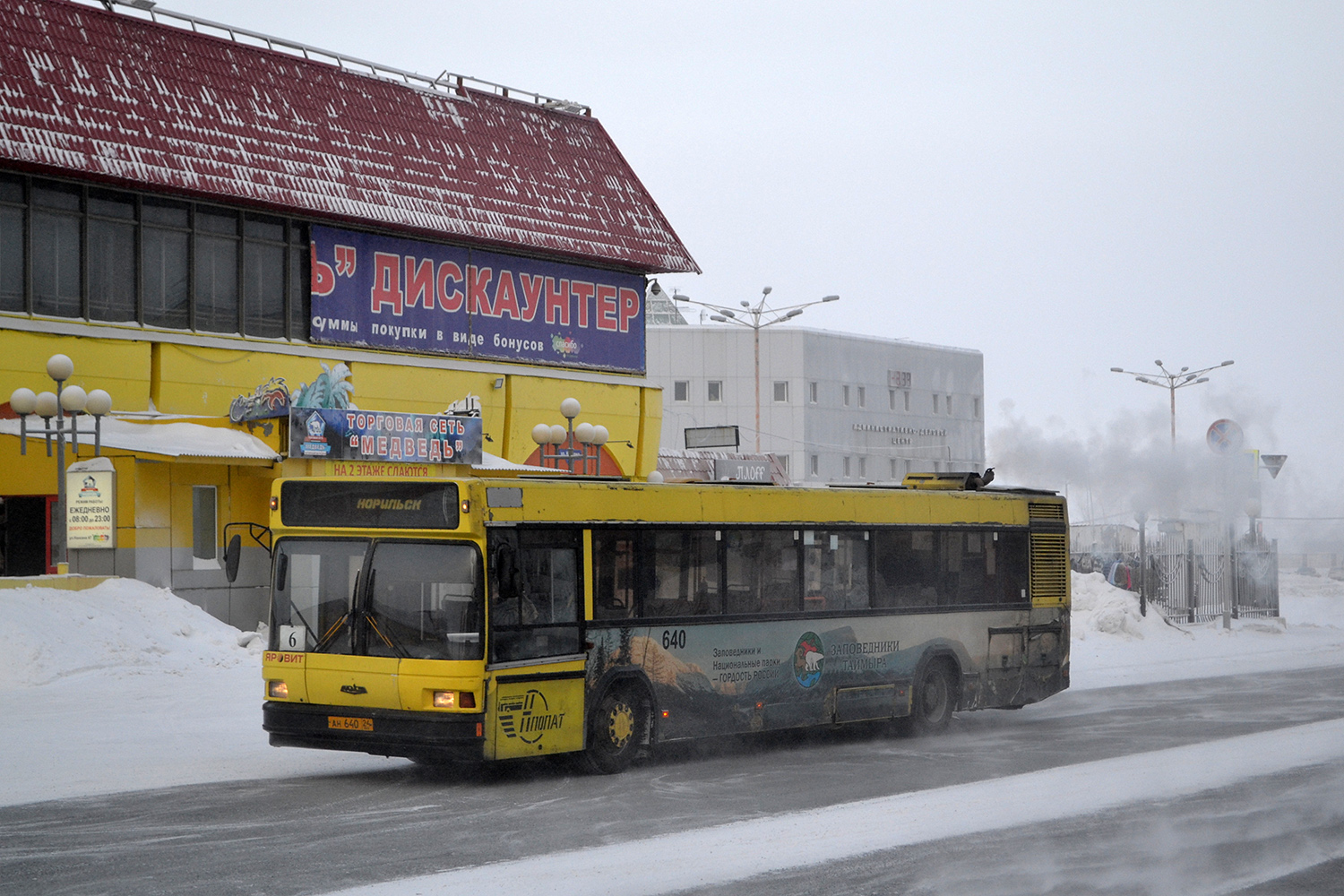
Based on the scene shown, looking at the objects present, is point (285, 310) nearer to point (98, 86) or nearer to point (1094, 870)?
point (98, 86)

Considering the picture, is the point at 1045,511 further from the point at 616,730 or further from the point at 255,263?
the point at 255,263

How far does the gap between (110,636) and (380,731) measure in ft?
33.4

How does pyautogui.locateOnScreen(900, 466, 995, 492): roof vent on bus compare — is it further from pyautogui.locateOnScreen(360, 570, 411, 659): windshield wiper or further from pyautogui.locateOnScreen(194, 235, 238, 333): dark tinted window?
pyautogui.locateOnScreen(194, 235, 238, 333): dark tinted window

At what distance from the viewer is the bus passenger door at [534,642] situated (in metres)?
12.8

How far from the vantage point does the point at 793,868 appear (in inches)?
372

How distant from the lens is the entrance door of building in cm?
2816

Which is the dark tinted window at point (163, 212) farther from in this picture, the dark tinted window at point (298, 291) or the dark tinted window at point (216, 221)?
the dark tinted window at point (298, 291)

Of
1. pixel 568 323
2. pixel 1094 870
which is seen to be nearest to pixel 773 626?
pixel 1094 870

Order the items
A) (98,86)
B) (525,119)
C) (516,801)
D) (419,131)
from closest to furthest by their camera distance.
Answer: (516,801) < (98,86) < (419,131) < (525,119)

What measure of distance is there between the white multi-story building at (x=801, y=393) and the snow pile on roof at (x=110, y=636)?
5508 centimetres

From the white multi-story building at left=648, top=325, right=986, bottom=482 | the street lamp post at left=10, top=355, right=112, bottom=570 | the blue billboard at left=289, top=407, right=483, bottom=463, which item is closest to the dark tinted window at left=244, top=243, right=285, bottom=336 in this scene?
the blue billboard at left=289, top=407, right=483, bottom=463

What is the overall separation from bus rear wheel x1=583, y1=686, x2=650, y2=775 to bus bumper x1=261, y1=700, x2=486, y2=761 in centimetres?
147

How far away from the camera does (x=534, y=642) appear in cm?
1320

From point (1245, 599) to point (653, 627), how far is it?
91.7 feet
